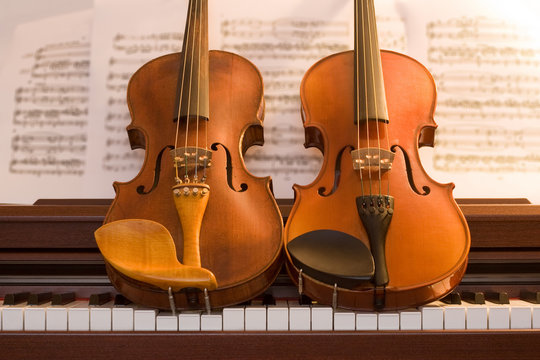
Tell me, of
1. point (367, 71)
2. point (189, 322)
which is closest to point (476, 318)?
point (189, 322)

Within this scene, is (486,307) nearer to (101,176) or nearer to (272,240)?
(272,240)

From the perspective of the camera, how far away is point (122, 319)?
1003 mm

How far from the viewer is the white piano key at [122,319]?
3.28 ft

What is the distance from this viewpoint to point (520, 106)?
174 centimetres

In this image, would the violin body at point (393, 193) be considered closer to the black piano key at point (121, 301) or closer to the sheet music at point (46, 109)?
the black piano key at point (121, 301)

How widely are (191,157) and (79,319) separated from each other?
520 mm

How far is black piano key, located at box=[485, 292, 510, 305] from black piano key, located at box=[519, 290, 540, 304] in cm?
7

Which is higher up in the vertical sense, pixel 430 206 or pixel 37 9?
pixel 37 9

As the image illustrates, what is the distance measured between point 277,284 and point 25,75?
4.89ft

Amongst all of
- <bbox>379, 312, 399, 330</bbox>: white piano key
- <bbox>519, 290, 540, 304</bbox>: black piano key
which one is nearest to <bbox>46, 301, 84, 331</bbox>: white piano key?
<bbox>379, 312, 399, 330</bbox>: white piano key

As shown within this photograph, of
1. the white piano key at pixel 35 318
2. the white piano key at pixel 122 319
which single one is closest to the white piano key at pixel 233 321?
the white piano key at pixel 122 319

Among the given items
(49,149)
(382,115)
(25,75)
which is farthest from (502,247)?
(25,75)

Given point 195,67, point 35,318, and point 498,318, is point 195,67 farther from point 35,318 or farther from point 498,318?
point 498,318

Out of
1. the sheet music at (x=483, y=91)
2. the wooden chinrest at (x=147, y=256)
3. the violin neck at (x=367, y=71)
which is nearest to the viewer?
the wooden chinrest at (x=147, y=256)
